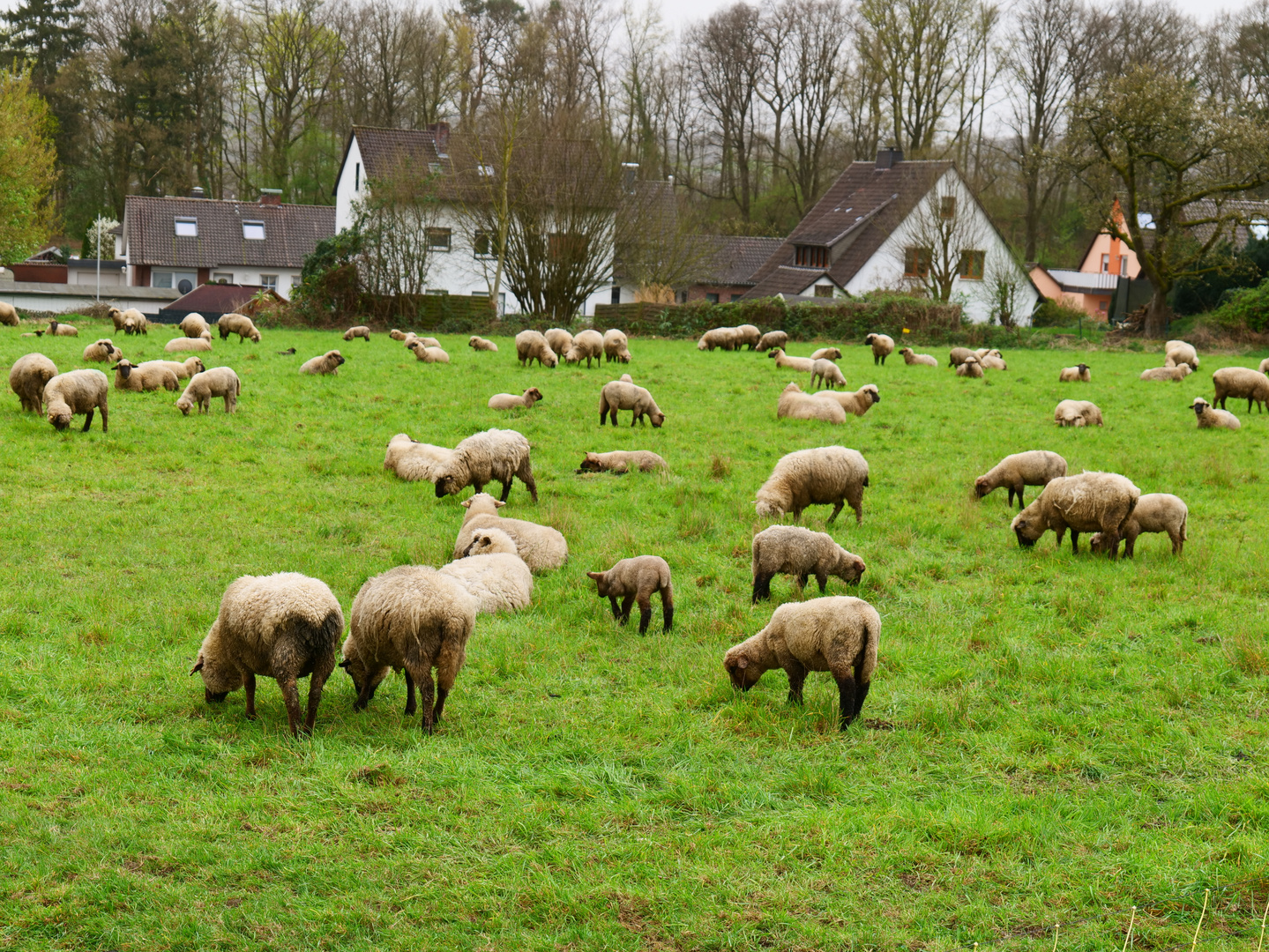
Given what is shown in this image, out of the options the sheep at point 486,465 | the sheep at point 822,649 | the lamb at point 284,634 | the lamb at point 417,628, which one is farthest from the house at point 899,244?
the lamb at point 284,634

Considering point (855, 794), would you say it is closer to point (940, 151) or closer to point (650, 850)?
point (650, 850)

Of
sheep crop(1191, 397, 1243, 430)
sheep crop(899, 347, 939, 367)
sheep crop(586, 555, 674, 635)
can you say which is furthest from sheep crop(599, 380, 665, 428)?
sheep crop(899, 347, 939, 367)

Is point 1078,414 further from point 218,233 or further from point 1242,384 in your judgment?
point 218,233

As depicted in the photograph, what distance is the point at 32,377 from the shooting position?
1752cm

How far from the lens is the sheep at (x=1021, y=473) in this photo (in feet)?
46.4

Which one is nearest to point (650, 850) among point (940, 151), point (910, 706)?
point (910, 706)

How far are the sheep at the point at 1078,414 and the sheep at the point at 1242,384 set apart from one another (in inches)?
148

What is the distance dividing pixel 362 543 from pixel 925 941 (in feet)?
27.2

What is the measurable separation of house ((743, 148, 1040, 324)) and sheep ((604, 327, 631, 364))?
23.1 metres

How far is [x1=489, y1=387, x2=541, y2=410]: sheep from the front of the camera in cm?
2069

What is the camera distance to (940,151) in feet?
211

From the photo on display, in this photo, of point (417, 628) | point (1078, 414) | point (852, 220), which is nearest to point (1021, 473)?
point (1078, 414)

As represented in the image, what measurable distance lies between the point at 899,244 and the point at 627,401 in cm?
3849

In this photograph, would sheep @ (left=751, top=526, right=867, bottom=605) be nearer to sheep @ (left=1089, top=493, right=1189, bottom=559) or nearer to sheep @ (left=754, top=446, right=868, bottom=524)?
sheep @ (left=754, top=446, right=868, bottom=524)
